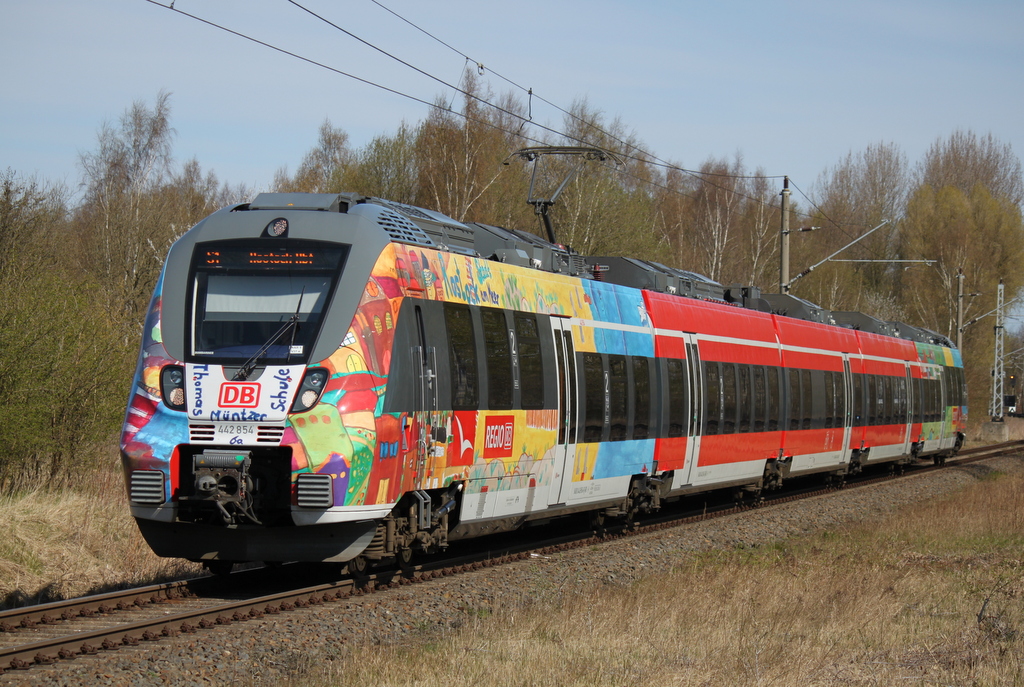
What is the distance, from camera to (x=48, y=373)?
581 inches

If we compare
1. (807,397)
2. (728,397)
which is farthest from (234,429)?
(807,397)

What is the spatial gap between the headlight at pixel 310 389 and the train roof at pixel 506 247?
1.52m


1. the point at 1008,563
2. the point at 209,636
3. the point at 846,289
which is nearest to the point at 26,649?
the point at 209,636

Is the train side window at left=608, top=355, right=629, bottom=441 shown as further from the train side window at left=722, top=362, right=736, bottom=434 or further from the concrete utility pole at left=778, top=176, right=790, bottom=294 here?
the concrete utility pole at left=778, top=176, right=790, bottom=294

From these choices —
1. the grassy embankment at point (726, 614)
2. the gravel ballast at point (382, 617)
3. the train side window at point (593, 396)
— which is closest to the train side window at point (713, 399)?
the gravel ballast at point (382, 617)

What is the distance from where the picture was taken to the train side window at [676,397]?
15.8 meters

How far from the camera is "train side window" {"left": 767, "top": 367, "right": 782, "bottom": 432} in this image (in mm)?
19719

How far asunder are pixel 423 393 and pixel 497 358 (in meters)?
1.57

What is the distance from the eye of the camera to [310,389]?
8656 millimetres

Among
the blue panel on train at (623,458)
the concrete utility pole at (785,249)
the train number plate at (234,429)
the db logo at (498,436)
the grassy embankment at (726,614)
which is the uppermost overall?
the concrete utility pole at (785,249)

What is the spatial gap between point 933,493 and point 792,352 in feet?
15.0

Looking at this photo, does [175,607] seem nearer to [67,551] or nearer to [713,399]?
[67,551]

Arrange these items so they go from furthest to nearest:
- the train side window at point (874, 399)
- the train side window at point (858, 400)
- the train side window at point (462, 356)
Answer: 1. the train side window at point (874, 399)
2. the train side window at point (858, 400)
3. the train side window at point (462, 356)

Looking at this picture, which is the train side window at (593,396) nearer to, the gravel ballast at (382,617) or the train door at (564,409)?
the train door at (564,409)
